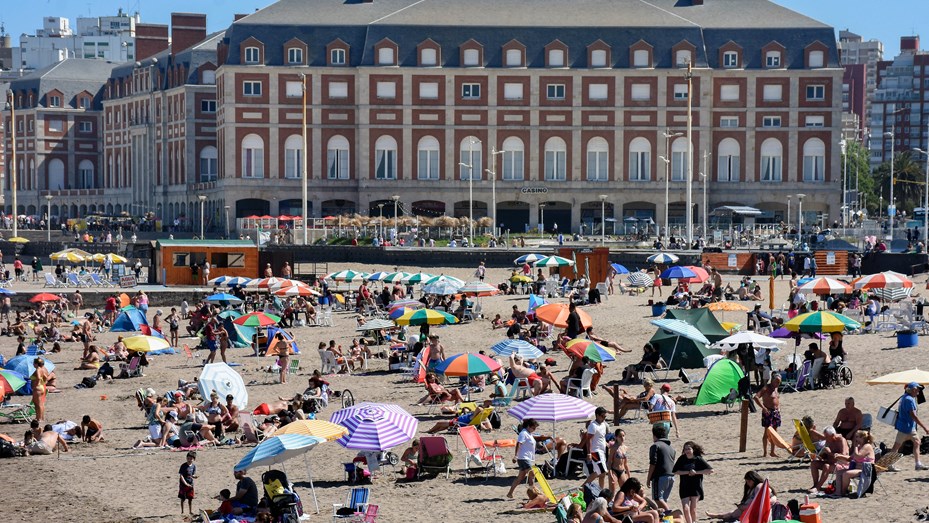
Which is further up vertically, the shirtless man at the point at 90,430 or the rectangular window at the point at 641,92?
the rectangular window at the point at 641,92

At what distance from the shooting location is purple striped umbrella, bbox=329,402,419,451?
24.0 metres

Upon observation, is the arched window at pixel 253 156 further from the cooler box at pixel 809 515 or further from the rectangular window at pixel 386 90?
the cooler box at pixel 809 515

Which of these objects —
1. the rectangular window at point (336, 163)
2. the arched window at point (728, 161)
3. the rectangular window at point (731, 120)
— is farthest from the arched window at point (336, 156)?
the rectangular window at point (731, 120)

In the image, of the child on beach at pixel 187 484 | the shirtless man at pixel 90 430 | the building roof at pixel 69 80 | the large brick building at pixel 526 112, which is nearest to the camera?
the child on beach at pixel 187 484

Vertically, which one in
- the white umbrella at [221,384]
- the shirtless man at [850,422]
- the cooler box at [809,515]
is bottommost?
the cooler box at [809,515]

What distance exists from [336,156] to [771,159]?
1033 inches

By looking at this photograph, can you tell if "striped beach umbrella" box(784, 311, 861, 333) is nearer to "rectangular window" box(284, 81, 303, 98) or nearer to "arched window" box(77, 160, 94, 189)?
"rectangular window" box(284, 81, 303, 98)

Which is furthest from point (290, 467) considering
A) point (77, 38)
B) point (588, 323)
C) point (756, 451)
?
point (77, 38)

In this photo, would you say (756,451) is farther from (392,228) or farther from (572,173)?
(572,173)

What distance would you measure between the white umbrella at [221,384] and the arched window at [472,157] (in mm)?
58717

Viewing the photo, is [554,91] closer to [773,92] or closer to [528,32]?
[528,32]

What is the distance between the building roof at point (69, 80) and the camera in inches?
4870

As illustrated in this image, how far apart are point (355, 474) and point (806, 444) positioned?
7.34 meters

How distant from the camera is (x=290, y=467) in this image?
2683 centimetres
